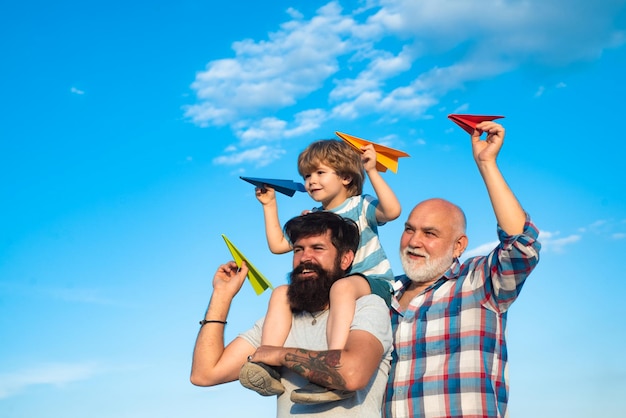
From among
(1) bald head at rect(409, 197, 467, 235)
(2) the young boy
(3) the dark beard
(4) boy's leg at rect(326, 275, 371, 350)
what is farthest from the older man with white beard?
(3) the dark beard

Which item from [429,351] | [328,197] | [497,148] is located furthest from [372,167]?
[429,351]

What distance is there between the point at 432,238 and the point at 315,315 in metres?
1.29

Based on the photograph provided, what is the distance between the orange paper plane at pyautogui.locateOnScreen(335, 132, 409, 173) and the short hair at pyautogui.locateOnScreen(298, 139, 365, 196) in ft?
2.50

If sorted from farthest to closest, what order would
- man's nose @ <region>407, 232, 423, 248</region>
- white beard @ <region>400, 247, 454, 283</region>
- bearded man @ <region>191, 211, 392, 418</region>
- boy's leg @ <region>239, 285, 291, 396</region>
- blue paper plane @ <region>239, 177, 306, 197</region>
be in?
blue paper plane @ <region>239, 177, 306, 197</region>
man's nose @ <region>407, 232, 423, 248</region>
white beard @ <region>400, 247, 454, 283</region>
boy's leg @ <region>239, 285, 291, 396</region>
bearded man @ <region>191, 211, 392, 418</region>

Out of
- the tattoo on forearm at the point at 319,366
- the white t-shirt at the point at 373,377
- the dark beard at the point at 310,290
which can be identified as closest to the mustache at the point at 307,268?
the dark beard at the point at 310,290

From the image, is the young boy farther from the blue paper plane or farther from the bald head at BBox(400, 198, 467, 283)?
the bald head at BBox(400, 198, 467, 283)

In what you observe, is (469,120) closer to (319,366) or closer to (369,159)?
(369,159)

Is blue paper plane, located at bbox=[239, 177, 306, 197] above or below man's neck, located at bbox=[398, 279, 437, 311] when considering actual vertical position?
above

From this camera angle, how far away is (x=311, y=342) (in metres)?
5.64

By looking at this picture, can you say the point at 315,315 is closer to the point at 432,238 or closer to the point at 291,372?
the point at 291,372

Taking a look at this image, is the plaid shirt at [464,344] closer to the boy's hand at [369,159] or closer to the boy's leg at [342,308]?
the boy's leg at [342,308]

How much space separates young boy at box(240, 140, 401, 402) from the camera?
17.9 feet

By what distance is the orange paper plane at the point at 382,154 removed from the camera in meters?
7.33

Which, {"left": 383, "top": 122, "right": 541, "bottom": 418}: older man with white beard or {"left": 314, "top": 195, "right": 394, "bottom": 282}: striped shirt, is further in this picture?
{"left": 314, "top": 195, "right": 394, "bottom": 282}: striped shirt
